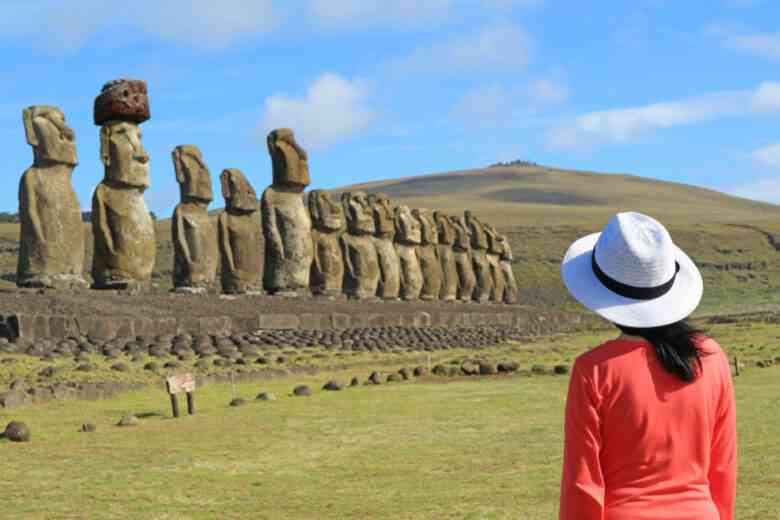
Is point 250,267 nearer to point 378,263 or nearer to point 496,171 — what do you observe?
point 378,263

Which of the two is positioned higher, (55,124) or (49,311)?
(55,124)

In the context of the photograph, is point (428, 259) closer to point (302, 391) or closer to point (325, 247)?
point (325, 247)

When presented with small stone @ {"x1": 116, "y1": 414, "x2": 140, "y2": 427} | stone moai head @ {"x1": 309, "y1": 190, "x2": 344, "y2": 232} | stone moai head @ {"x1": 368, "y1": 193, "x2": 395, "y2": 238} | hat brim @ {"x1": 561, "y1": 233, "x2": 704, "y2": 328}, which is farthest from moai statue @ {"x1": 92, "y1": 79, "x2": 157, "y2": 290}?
hat brim @ {"x1": 561, "y1": 233, "x2": 704, "y2": 328}

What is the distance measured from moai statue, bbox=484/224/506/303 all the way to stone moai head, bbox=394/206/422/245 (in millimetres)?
9291

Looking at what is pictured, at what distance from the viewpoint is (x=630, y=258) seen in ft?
12.0

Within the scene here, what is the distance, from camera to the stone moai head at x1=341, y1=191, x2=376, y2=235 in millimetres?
37125

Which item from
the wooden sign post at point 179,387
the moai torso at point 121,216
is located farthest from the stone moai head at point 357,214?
the wooden sign post at point 179,387

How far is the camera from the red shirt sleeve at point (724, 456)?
12.5 feet

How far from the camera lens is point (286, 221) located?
3086 centimetres

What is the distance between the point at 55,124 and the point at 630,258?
20282 millimetres

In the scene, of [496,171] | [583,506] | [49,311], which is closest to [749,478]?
[583,506]

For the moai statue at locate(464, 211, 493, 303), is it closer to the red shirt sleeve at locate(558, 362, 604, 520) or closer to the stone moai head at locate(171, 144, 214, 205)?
the stone moai head at locate(171, 144, 214, 205)

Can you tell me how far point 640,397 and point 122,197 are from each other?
823 inches

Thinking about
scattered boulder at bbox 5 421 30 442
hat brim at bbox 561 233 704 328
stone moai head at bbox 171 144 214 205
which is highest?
stone moai head at bbox 171 144 214 205
